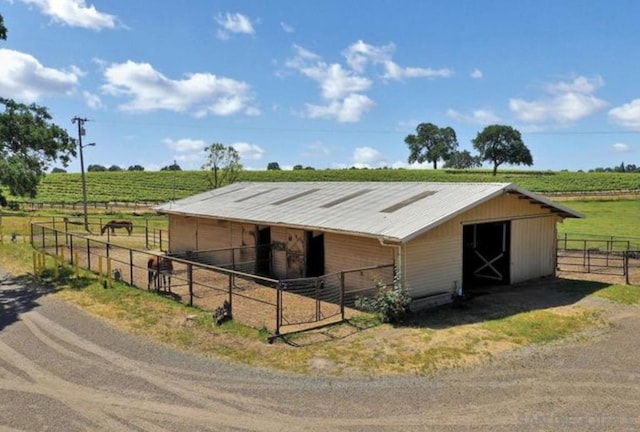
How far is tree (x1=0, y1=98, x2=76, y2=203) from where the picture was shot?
66.2 ft

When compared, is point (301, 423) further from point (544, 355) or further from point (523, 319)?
point (523, 319)

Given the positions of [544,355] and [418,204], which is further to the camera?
[418,204]

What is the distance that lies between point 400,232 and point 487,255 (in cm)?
690

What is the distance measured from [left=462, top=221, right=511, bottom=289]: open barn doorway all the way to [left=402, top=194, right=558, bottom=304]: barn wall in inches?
9.9

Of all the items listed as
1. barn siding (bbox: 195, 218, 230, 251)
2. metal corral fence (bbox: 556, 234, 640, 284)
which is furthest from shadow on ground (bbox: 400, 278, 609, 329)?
barn siding (bbox: 195, 218, 230, 251)

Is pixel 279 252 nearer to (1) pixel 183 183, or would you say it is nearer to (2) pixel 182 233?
(2) pixel 182 233

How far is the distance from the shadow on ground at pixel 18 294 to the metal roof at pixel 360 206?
22.0ft

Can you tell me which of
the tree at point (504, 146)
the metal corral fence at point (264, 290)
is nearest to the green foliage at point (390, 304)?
the metal corral fence at point (264, 290)

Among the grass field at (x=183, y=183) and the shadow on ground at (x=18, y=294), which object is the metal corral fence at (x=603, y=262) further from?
the grass field at (x=183, y=183)

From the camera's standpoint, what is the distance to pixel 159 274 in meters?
15.7

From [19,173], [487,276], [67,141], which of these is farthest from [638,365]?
[67,141]

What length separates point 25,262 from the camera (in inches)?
875

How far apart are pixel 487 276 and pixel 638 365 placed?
898 centimetres

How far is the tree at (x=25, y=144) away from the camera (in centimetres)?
2017
